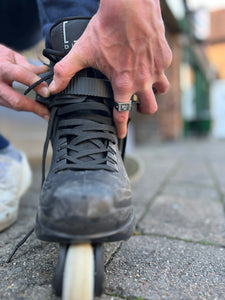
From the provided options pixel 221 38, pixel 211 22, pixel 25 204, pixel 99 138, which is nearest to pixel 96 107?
pixel 99 138

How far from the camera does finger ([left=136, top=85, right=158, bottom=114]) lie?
62cm

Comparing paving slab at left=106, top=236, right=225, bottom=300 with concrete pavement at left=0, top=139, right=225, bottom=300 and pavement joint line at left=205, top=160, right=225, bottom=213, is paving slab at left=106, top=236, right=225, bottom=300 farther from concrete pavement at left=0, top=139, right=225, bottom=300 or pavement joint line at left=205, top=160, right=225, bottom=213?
pavement joint line at left=205, top=160, right=225, bottom=213

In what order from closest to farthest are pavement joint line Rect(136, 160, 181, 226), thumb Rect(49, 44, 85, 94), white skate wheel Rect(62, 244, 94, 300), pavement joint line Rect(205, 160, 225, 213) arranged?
1. white skate wheel Rect(62, 244, 94, 300)
2. thumb Rect(49, 44, 85, 94)
3. pavement joint line Rect(136, 160, 181, 226)
4. pavement joint line Rect(205, 160, 225, 213)

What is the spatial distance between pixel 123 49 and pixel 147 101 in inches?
6.7

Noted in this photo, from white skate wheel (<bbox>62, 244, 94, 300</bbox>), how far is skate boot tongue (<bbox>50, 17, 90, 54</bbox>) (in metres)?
0.46

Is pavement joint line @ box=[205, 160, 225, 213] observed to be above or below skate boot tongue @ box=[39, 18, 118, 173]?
below

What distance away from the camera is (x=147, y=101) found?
2.16 feet

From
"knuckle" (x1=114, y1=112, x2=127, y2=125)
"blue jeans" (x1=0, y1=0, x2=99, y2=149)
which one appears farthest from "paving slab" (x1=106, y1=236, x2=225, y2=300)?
"blue jeans" (x1=0, y1=0, x2=99, y2=149)

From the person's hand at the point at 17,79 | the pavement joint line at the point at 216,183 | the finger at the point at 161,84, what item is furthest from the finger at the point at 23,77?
the pavement joint line at the point at 216,183

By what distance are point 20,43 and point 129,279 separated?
1.19 metres

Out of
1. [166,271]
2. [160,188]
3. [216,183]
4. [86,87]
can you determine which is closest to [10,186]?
[86,87]

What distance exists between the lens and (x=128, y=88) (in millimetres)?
578

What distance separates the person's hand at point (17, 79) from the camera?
60 centimetres

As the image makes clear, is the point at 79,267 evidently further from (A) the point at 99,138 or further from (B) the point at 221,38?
(B) the point at 221,38
